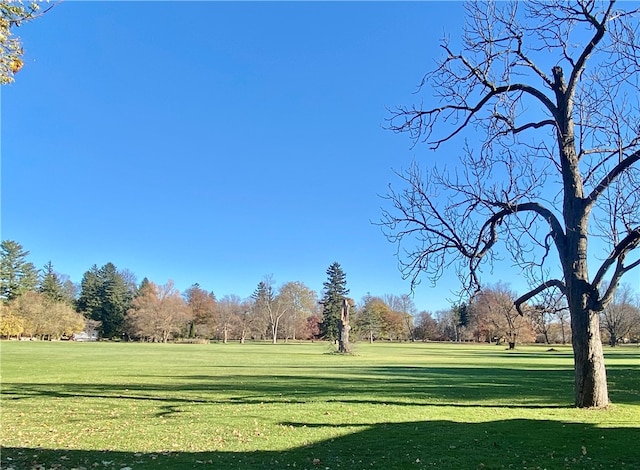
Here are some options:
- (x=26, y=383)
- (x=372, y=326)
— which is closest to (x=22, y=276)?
(x=372, y=326)

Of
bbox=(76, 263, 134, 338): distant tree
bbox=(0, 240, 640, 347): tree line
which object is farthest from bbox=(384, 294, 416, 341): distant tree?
bbox=(76, 263, 134, 338): distant tree

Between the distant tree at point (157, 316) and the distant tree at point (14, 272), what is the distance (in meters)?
16.8

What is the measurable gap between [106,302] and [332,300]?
43995 millimetres

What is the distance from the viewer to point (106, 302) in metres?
90.5

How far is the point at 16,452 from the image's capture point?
24.8 ft

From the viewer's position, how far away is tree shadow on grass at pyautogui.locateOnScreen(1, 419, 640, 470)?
6797 mm

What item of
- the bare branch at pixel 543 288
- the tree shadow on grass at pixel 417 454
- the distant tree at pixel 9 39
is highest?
the distant tree at pixel 9 39

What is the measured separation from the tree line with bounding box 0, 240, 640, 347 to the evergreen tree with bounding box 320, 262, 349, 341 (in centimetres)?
18

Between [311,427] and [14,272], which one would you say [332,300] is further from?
[311,427]

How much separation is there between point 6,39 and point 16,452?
621cm

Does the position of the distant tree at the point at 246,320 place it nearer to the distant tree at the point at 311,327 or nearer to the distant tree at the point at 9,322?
the distant tree at the point at 311,327

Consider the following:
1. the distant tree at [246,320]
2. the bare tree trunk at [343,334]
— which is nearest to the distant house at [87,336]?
the distant tree at [246,320]

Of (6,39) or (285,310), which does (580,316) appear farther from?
(285,310)

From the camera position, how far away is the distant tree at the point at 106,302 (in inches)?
3533
